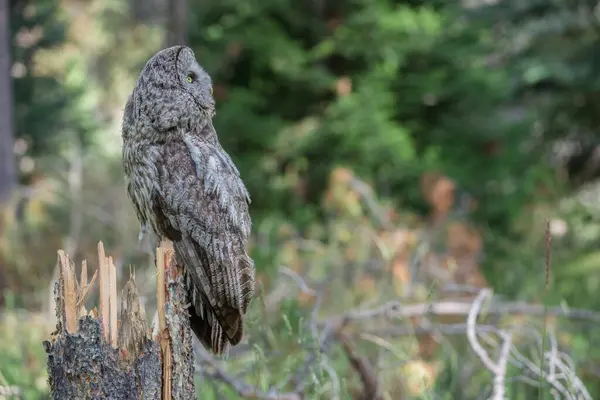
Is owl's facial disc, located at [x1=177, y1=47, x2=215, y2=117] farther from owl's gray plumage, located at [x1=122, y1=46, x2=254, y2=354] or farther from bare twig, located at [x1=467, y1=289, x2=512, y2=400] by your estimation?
bare twig, located at [x1=467, y1=289, x2=512, y2=400]

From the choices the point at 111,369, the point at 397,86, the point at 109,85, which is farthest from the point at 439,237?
the point at 109,85

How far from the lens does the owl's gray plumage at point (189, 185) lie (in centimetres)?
215

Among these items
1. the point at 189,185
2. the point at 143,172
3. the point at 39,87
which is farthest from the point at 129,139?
the point at 39,87

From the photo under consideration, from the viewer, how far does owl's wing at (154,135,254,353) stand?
2.14m

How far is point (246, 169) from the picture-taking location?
7.11 meters

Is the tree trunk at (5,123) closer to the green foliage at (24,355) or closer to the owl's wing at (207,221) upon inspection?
the green foliage at (24,355)

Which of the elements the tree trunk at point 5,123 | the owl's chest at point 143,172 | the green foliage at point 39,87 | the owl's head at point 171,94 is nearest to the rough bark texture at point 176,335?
the owl's chest at point 143,172

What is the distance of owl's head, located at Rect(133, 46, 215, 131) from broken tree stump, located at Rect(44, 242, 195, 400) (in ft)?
1.70

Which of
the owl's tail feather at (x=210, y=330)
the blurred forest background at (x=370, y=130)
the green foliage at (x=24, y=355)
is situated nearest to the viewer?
the owl's tail feather at (x=210, y=330)

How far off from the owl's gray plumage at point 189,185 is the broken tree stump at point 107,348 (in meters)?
0.31

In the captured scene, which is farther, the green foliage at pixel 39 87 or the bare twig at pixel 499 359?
the green foliage at pixel 39 87

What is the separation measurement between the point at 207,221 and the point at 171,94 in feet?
1.26

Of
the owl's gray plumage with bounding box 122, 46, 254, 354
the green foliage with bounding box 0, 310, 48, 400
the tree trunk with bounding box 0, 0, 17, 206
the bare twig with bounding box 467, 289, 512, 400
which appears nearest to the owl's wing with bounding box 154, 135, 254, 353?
the owl's gray plumage with bounding box 122, 46, 254, 354

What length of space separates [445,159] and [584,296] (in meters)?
2.12
